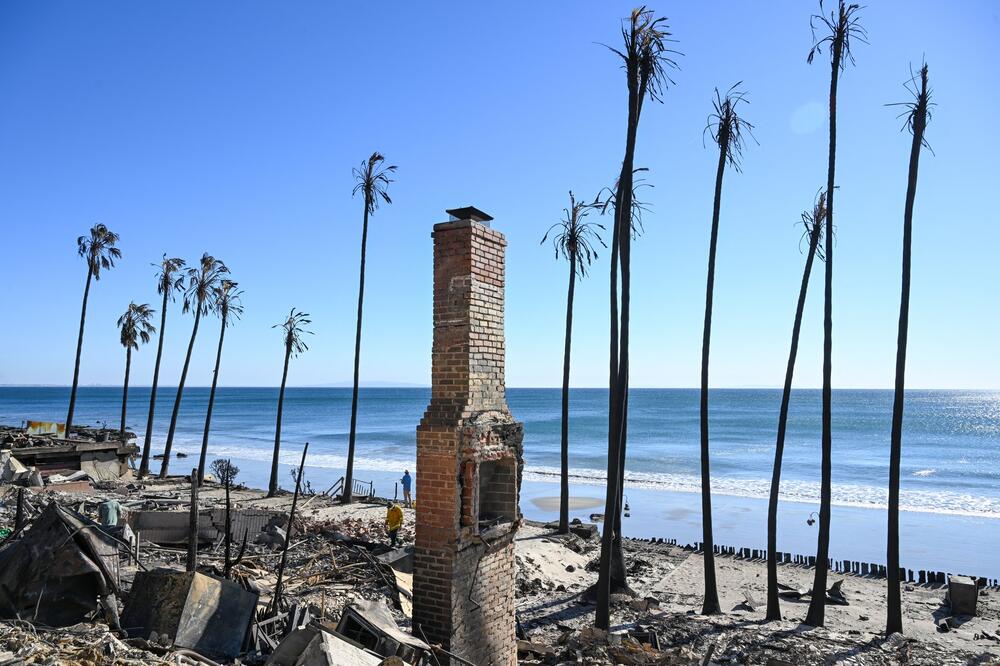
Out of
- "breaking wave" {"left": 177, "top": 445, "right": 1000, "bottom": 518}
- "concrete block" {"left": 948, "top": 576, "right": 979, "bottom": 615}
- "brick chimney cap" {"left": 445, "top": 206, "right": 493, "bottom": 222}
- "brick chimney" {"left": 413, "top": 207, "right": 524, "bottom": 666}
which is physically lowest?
"breaking wave" {"left": 177, "top": 445, "right": 1000, "bottom": 518}

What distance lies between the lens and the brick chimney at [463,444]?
766cm

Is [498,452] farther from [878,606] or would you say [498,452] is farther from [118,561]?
[878,606]

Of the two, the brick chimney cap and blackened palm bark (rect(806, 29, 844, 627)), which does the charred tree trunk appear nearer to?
blackened palm bark (rect(806, 29, 844, 627))

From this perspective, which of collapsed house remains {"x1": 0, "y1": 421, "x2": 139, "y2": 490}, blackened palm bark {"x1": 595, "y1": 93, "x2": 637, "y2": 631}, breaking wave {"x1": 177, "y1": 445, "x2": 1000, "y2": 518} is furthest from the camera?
breaking wave {"x1": 177, "y1": 445, "x2": 1000, "y2": 518}

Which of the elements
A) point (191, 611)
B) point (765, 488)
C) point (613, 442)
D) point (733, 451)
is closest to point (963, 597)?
point (613, 442)

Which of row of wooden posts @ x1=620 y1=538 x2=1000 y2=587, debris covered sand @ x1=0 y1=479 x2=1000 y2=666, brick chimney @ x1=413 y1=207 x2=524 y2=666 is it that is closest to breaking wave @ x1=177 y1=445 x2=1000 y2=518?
row of wooden posts @ x1=620 y1=538 x2=1000 y2=587

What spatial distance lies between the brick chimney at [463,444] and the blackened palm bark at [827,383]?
9.04m

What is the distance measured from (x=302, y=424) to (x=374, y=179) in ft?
262

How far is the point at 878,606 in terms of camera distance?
16.5 meters

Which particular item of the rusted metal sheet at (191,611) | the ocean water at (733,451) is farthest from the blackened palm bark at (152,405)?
the rusted metal sheet at (191,611)

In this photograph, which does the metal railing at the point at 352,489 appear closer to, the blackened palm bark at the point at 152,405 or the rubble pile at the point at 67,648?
the blackened palm bark at the point at 152,405

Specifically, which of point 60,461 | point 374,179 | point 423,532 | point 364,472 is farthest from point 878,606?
point 364,472

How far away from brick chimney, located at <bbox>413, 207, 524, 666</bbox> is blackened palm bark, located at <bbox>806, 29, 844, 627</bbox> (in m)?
9.04

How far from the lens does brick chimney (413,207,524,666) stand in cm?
766
